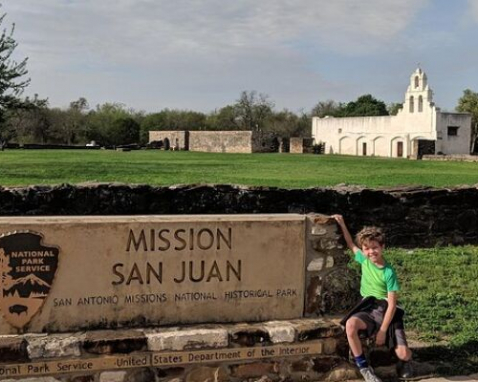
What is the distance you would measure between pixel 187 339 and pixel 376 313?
137cm

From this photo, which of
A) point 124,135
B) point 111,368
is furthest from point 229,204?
point 124,135

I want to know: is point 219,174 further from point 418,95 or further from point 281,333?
point 418,95

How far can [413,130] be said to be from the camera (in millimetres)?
56688

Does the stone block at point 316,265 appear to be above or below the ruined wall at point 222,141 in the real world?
below

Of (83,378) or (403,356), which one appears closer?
(83,378)

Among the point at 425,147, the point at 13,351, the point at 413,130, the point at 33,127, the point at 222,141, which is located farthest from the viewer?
the point at 33,127

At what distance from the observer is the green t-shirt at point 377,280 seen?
4.67 m

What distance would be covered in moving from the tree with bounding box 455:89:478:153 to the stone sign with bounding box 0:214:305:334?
6266cm

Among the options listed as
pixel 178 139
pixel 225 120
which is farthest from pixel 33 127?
pixel 225 120

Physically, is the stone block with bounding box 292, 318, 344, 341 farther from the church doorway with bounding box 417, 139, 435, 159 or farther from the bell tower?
the bell tower

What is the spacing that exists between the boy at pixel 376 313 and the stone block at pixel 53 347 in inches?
73.5

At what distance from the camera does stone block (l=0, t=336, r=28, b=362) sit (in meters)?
4.17

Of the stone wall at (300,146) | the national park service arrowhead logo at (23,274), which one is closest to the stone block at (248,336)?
the national park service arrowhead logo at (23,274)

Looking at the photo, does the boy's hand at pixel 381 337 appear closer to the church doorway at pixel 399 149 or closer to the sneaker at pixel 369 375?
the sneaker at pixel 369 375
